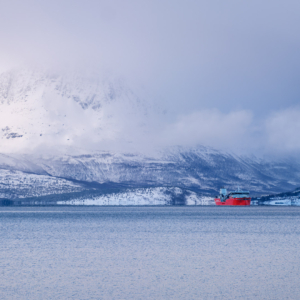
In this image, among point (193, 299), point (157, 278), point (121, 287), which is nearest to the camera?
point (193, 299)

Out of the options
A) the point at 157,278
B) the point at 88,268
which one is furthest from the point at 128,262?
the point at 157,278

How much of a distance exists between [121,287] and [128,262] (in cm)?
Result: 1535

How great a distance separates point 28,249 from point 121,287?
33.5 meters

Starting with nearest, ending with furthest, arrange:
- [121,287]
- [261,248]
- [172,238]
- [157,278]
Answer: [121,287] < [157,278] < [261,248] < [172,238]

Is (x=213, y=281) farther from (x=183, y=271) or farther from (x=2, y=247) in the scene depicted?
(x=2, y=247)

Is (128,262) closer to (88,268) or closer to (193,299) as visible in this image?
(88,268)

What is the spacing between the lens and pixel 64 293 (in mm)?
43750

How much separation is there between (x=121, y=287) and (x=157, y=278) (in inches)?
213

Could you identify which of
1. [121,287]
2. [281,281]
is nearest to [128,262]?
[121,287]

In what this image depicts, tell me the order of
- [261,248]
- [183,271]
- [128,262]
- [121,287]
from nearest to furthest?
1. [121,287]
2. [183,271]
3. [128,262]
4. [261,248]

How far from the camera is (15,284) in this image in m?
47.7

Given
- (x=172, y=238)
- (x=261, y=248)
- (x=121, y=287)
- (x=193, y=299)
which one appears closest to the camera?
(x=193, y=299)

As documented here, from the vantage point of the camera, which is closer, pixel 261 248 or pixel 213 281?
pixel 213 281

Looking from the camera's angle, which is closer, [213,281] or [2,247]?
[213,281]
